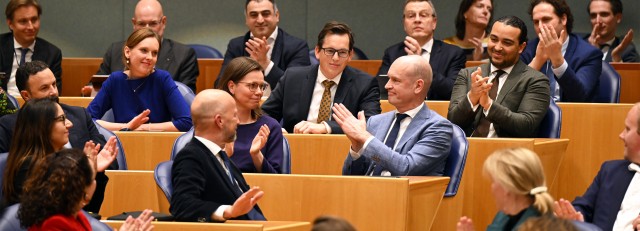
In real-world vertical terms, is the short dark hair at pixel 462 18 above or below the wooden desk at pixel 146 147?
above

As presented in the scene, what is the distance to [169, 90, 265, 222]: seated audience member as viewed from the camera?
11.8 feet

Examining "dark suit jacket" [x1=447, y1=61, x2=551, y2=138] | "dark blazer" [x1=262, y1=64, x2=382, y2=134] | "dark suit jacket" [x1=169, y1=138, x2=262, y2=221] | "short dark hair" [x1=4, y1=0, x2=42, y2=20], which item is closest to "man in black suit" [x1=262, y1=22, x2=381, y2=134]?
"dark blazer" [x1=262, y1=64, x2=382, y2=134]

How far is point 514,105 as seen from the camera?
5062 millimetres

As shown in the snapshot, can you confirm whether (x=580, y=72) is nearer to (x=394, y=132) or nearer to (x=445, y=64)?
(x=445, y=64)

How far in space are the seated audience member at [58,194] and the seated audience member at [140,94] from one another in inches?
80.3

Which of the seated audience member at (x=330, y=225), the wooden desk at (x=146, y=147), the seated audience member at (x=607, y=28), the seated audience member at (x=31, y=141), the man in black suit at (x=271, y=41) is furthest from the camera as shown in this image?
the seated audience member at (x=607, y=28)

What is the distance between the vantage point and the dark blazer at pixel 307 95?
536cm

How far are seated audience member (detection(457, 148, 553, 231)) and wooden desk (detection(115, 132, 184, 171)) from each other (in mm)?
2153

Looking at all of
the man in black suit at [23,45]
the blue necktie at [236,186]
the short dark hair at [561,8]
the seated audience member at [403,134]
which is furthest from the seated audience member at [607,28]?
the blue necktie at [236,186]

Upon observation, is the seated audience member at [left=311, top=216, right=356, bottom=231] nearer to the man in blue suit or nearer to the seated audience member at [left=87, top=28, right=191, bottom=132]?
the seated audience member at [left=87, top=28, right=191, bottom=132]

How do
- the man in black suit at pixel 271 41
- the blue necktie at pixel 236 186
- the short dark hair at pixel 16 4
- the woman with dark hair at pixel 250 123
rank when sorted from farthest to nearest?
the short dark hair at pixel 16 4 < the man in black suit at pixel 271 41 < the woman with dark hair at pixel 250 123 < the blue necktie at pixel 236 186

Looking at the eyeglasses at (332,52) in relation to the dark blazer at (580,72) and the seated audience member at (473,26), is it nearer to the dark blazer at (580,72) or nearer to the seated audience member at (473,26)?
the dark blazer at (580,72)

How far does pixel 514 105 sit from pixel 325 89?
914mm

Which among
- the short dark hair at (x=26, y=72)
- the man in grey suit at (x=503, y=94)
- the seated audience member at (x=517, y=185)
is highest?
the seated audience member at (x=517, y=185)
